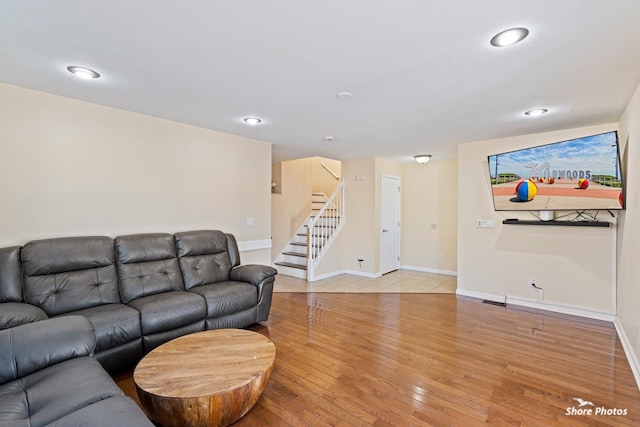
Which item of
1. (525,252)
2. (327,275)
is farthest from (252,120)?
(525,252)

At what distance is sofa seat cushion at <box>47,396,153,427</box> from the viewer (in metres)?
1.18

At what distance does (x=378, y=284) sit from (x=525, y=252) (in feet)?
7.33

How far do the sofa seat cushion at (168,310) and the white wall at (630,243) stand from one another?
3.57 meters

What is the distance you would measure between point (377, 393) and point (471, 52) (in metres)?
2.38

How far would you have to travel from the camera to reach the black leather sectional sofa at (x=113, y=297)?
164 centimetres

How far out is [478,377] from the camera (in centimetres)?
238

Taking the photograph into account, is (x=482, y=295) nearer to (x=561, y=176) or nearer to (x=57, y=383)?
(x=561, y=176)

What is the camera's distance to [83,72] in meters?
2.36

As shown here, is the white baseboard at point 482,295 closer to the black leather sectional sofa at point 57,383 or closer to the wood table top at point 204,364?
the wood table top at point 204,364

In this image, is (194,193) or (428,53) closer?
(428,53)

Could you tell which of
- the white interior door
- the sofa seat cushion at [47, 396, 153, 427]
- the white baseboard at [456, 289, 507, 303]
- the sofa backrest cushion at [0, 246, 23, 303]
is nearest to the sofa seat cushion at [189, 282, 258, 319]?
the sofa backrest cushion at [0, 246, 23, 303]

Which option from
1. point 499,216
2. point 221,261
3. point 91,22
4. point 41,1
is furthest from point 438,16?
point 499,216

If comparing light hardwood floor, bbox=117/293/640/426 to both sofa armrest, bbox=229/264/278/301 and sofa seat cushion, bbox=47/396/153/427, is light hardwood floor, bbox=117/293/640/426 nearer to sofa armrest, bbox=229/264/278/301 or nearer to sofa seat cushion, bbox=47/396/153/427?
sofa armrest, bbox=229/264/278/301

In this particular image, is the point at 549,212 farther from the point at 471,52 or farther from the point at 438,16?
the point at 438,16
